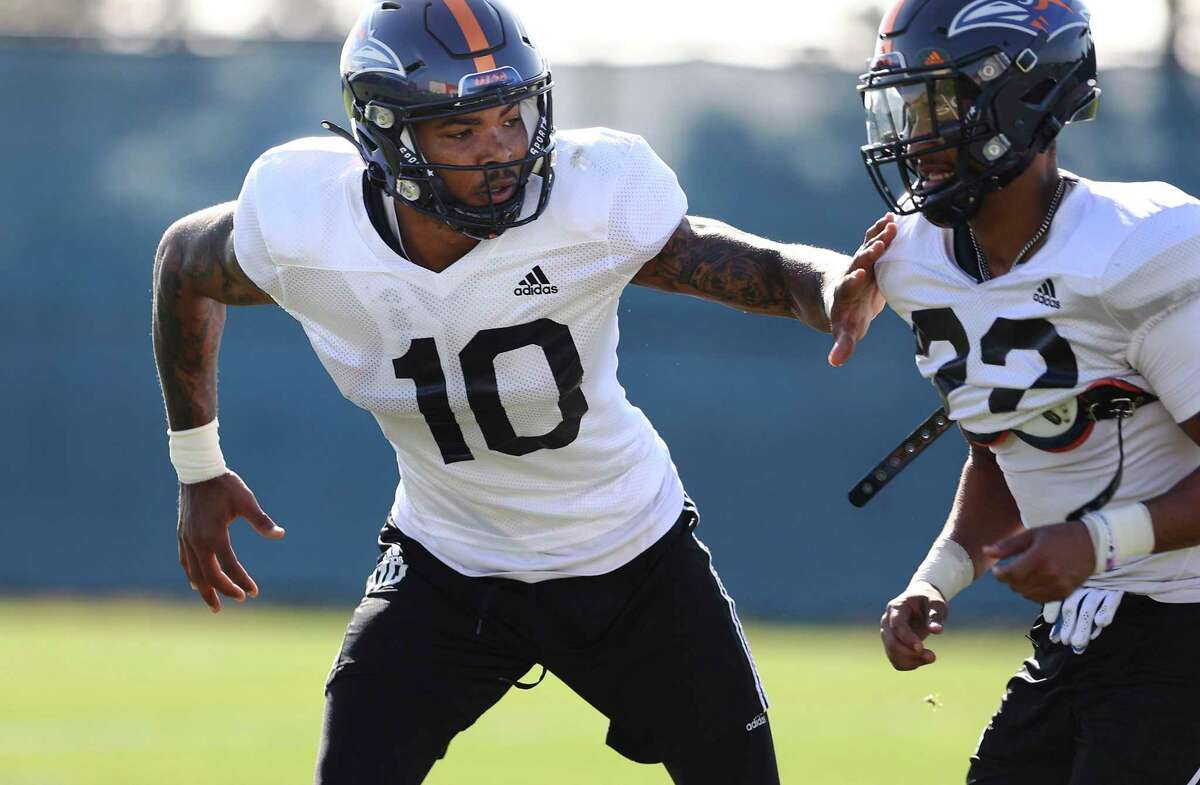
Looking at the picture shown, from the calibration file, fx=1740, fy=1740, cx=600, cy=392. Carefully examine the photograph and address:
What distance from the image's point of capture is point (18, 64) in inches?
433

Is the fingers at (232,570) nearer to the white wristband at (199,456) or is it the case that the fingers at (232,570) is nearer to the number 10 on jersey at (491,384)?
the white wristband at (199,456)

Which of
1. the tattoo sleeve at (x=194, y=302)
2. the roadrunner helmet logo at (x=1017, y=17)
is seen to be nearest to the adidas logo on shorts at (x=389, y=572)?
the tattoo sleeve at (x=194, y=302)

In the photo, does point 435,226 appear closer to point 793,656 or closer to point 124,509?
point 793,656

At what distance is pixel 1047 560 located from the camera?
9.52 ft

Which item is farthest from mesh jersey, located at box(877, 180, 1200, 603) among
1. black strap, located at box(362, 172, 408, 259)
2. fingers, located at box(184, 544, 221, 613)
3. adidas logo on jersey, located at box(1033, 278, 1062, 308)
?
fingers, located at box(184, 544, 221, 613)

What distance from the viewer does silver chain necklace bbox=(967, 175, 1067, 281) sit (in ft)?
10.7

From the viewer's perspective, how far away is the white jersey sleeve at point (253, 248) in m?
3.86

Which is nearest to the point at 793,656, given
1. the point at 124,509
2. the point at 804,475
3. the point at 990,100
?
the point at 804,475

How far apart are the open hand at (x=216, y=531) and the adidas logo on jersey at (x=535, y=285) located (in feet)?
3.00

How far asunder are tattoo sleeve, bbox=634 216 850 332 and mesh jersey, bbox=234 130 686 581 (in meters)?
0.07

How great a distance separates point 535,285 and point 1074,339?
3.78 feet

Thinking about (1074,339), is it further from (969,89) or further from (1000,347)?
(969,89)

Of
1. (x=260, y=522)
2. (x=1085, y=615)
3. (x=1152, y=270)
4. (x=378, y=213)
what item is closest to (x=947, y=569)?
(x=1085, y=615)

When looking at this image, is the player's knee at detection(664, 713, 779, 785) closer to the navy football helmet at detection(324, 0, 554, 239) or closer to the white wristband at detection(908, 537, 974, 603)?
the white wristband at detection(908, 537, 974, 603)
